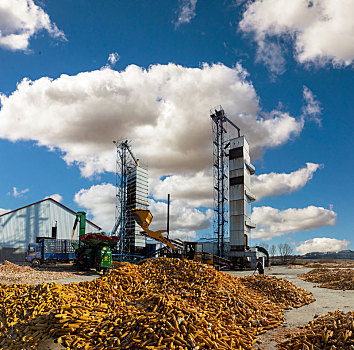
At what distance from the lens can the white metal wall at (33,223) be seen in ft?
149

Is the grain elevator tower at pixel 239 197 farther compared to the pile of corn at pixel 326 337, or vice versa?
the grain elevator tower at pixel 239 197

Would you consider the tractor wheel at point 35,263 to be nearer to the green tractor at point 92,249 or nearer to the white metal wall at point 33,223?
the green tractor at point 92,249

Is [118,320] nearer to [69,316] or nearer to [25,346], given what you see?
[69,316]

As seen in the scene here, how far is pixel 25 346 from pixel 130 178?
4262 centimetres

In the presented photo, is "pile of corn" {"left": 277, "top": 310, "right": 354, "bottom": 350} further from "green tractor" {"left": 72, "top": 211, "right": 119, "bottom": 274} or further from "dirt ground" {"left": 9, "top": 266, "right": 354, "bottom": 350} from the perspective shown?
"green tractor" {"left": 72, "top": 211, "right": 119, "bottom": 274}

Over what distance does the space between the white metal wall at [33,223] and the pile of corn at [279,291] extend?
38502mm

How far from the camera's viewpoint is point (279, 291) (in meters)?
15.7

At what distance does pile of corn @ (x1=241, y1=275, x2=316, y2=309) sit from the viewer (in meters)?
14.9

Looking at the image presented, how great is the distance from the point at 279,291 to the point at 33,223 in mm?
41212

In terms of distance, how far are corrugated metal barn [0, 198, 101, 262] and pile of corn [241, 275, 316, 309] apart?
126ft

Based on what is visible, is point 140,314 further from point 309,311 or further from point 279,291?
point 279,291

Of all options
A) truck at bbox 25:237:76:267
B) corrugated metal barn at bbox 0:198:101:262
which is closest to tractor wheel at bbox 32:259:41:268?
truck at bbox 25:237:76:267

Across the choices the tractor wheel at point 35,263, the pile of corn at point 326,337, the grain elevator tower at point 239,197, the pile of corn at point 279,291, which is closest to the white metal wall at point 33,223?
the tractor wheel at point 35,263

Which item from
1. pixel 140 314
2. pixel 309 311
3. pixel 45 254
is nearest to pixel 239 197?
pixel 45 254
